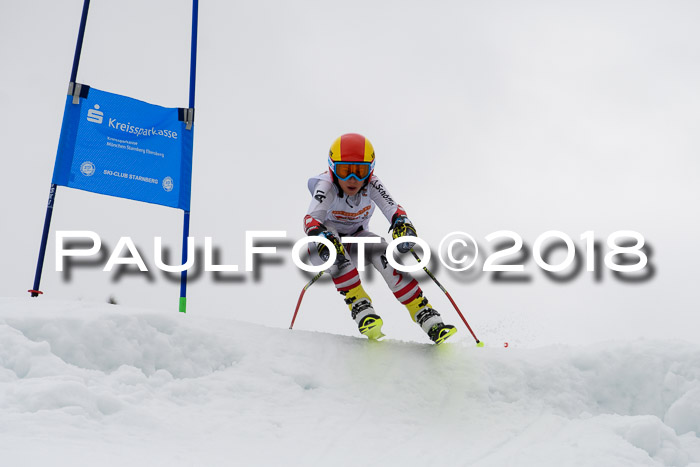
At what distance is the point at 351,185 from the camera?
545cm

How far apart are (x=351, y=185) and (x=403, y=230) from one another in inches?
26.0

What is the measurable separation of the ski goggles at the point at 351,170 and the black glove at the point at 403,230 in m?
0.54

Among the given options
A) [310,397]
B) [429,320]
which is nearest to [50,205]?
[310,397]

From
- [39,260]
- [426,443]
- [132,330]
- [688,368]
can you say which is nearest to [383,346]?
[426,443]

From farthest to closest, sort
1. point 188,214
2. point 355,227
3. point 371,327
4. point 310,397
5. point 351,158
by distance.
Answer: point 188,214 < point 355,227 < point 351,158 < point 371,327 < point 310,397

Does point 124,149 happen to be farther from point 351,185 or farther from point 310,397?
point 310,397

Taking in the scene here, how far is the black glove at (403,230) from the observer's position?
5.32m

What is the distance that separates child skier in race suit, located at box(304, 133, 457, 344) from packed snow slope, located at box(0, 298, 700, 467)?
278mm

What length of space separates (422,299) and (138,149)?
4.16 metres

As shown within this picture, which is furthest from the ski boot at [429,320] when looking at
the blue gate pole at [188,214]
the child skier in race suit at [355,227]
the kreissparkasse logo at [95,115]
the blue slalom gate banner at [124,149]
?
the kreissparkasse logo at [95,115]

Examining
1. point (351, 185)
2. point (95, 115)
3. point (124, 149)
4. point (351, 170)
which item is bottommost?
point (351, 185)

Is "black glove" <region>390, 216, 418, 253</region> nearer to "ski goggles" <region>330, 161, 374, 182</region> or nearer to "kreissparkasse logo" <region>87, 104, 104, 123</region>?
"ski goggles" <region>330, 161, 374, 182</region>

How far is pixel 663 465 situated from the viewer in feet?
11.2

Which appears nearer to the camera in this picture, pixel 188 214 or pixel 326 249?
pixel 326 249
